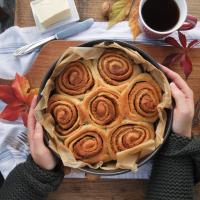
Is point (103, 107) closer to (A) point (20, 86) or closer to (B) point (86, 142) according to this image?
(B) point (86, 142)

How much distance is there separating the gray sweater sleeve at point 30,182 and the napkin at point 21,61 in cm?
5

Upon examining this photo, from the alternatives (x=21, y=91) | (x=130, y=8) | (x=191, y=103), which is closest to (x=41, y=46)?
(x=21, y=91)

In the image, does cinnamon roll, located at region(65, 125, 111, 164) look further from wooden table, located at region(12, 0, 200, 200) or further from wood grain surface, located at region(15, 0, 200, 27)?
wood grain surface, located at region(15, 0, 200, 27)

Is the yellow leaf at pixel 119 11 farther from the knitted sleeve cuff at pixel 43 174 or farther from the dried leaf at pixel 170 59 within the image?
the knitted sleeve cuff at pixel 43 174

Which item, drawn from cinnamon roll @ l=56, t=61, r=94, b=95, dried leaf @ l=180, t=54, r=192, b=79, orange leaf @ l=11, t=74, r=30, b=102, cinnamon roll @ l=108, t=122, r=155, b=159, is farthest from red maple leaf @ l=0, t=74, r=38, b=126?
dried leaf @ l=180, t=54, r=192, b=79

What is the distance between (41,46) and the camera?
3.05 feet

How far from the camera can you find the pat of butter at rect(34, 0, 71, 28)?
2.98 feet

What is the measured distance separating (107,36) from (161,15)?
4.9 inches

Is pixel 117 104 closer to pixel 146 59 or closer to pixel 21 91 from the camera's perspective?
pixel 146 59

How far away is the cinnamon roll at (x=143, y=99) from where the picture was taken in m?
0.82

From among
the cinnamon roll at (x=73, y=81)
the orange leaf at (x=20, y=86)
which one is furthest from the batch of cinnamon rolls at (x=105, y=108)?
the orange leaf at (x=20, y=86)

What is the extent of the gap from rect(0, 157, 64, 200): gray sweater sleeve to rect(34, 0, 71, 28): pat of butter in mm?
295

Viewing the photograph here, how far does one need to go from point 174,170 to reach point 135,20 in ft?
1.09

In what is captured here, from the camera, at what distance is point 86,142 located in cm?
82
